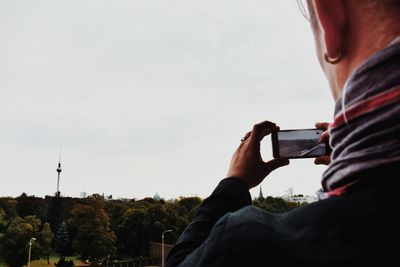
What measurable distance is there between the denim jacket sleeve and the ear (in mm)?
589

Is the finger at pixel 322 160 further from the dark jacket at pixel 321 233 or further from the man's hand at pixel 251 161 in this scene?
the dark jacket at pixel 321 233

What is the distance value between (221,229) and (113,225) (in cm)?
6980

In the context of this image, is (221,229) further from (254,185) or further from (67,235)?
(67,235)

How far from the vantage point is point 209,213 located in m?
1.29

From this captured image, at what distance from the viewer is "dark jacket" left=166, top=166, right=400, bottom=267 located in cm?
85

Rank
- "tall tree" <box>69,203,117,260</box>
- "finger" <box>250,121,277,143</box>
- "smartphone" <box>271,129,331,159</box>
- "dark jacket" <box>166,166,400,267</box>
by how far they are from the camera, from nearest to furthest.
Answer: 1. "dark jacket" <box>166,166,400,267</box>
2. "finger" <box>250,121,277,143</box>
3. "smartphone" <box>271,129,331,159</box>
4. "tall tree" <box>69,203,117,260</box>

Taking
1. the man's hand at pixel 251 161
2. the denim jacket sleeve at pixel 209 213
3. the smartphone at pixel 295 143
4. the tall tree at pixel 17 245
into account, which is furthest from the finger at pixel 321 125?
the tall tree at pixel 17 245

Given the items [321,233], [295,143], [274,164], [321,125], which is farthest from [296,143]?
[321,233]

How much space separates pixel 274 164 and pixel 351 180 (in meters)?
1.04

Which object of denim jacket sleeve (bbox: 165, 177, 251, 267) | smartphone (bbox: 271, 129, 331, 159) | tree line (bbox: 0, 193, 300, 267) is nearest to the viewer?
denim jacket sleeve (bbox: 165, 177, 251, 267)

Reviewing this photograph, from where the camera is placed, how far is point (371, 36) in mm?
1053

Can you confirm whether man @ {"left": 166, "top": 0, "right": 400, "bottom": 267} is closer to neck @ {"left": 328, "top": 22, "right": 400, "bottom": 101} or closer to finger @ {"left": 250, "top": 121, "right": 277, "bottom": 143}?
neck @ {"left": 328, "top": 22, "right": 400, "bottom": 101}

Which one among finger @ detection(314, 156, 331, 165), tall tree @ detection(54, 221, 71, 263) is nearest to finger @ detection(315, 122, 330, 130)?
finger @ detection(314, 156, 331, 165)

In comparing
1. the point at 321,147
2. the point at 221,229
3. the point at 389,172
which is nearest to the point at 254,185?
the point at 321,147
